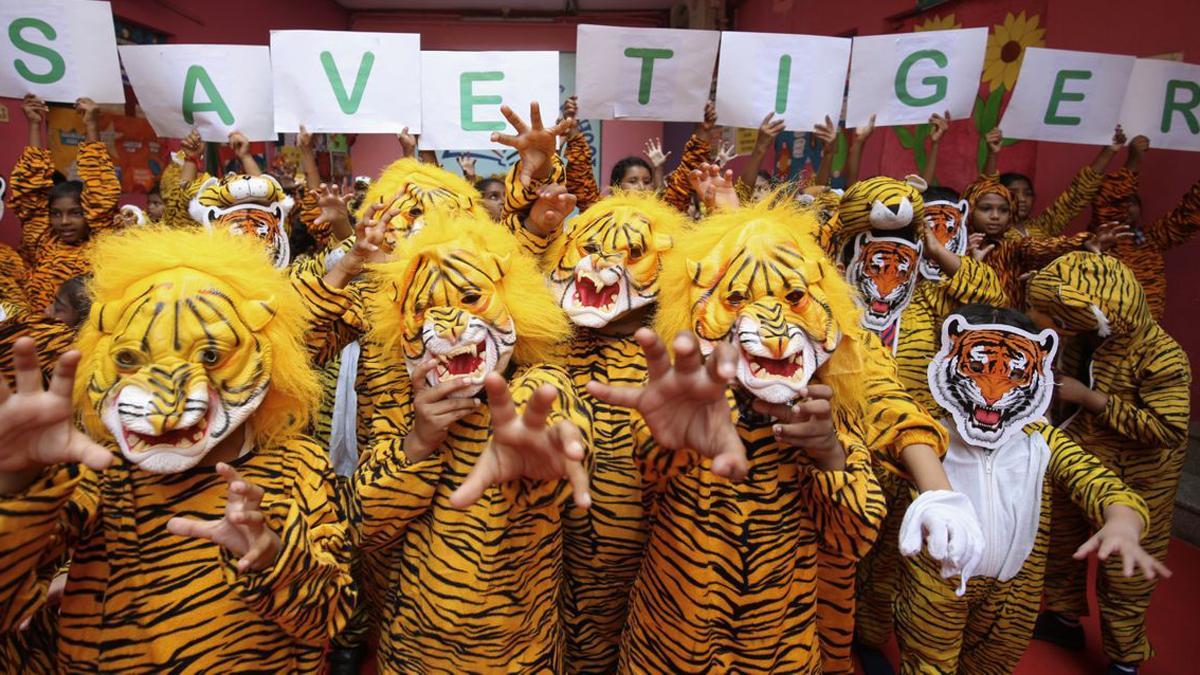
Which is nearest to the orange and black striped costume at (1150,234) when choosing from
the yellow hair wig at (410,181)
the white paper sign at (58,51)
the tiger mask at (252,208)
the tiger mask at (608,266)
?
the tiger mask at (608,266)

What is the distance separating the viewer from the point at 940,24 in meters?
5.91

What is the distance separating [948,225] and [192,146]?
3.98 meters

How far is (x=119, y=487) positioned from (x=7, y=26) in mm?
3044

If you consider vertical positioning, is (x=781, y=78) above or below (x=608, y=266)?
above

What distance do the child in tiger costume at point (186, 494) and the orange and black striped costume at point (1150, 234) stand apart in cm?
440

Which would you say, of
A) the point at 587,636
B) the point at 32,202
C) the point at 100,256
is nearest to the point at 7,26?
the point at 32,202

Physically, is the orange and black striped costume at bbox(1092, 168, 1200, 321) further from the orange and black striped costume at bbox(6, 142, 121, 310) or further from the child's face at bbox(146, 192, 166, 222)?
the child's face at bbox(146, 192, 166, 222)

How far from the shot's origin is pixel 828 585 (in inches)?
70.5

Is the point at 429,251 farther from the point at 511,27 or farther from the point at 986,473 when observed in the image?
the point at 511,27

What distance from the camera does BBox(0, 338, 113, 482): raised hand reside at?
3.43 ft

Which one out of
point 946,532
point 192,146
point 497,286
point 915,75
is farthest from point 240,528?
point 915,75

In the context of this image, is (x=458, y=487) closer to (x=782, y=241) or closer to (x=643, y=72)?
(x=782, y=241)

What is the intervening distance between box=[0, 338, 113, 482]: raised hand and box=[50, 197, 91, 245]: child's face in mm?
3421

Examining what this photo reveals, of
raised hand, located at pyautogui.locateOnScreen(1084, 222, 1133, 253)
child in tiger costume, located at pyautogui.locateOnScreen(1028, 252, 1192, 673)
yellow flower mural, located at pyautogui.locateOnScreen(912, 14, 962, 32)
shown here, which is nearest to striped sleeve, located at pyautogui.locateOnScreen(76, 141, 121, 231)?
child in tiger costume, located at pyautogui.locateOnScreen(1028, 252, 1192, 673)
